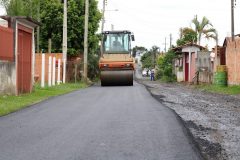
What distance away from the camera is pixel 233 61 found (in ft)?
108

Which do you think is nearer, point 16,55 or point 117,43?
point 16,55

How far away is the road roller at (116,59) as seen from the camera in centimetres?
3694

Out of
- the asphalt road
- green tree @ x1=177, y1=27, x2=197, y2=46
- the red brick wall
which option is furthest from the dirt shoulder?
green tree @ x1=177, y1=27, x2=197, y2=46

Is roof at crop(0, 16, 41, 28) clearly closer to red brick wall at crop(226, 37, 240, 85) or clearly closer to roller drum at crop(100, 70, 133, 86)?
roller drum at crop(100, 70, 133, 86)

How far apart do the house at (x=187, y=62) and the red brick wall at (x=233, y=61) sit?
10715 millimetres

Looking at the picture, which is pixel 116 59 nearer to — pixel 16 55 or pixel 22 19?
pixel 22 19

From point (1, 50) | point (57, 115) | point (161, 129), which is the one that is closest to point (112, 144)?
point (161, 129)

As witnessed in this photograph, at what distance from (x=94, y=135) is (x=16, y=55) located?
42.8 feet

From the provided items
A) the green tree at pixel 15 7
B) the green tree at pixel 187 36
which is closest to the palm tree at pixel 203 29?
the green tree at pixel 187 36

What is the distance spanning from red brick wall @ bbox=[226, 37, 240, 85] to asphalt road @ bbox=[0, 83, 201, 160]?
1655 centimetres

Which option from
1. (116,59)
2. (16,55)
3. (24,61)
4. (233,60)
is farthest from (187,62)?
(16,55)

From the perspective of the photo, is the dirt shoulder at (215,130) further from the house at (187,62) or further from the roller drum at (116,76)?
the house at (187,62)

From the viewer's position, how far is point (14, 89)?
22.8m

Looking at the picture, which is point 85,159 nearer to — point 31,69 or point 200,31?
point 31,69
